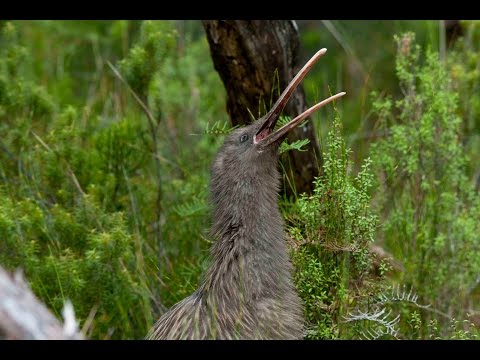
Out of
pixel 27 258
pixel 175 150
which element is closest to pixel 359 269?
pixel 27 258

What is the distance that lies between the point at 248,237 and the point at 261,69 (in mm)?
1277

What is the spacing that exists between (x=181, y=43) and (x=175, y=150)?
2.26 meters

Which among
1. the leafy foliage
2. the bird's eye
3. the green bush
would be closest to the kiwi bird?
the bird's eye

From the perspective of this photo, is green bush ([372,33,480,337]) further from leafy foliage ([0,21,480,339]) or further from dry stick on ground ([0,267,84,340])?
dry stick on ground ([0,267,84,340])

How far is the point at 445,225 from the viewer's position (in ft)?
21.1

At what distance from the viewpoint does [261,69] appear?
20.1ft

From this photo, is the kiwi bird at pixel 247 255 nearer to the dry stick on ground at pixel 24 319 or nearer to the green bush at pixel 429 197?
the green bush at pixel 429 197

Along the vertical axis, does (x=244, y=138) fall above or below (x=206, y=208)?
above

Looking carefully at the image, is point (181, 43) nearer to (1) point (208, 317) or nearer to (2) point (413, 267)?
(2) point (413, 267)

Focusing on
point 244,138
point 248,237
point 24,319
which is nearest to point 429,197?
point 244,138

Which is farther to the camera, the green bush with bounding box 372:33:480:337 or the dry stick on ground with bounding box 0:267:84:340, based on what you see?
the green bush with bounding box 372:33:480:337

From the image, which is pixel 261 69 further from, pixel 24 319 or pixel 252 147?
pixel 24 319

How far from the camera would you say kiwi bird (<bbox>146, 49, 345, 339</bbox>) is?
16.1 feet

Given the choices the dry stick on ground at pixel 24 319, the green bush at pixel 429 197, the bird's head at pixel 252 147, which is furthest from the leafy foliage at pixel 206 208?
the dry stick on ground at pixel 24 319
